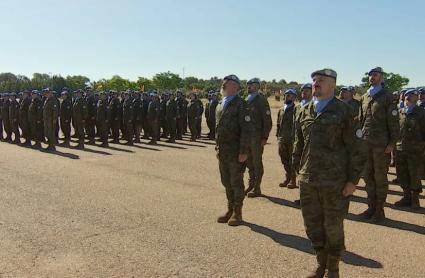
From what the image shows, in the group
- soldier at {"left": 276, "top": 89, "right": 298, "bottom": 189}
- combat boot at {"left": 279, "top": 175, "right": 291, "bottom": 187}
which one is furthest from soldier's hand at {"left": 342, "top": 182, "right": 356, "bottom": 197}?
combat boot at {"left": 279, "top": 175, "right": 291, "bottom": 187}

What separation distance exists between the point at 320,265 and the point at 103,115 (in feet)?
43.2

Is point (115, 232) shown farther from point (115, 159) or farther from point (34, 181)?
point (115, 159)

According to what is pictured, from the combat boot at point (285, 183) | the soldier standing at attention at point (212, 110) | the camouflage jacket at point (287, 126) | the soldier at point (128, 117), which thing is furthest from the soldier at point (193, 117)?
the camouflage jacket at point (287, 126)

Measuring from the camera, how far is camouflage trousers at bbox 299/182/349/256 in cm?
419

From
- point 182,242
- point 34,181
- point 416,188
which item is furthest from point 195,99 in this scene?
point 182,242

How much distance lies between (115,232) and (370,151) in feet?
12.7

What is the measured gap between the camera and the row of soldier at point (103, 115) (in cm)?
1570

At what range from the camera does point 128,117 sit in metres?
16.5

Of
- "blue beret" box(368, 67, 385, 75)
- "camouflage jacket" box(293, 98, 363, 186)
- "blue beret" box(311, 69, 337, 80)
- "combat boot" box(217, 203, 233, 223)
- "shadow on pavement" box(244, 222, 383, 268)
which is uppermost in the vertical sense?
"blue beret" box(368, 67, 385, 75)

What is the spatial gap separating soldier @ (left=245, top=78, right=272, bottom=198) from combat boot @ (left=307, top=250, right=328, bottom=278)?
368 centimetres

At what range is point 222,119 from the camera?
6.26 metres

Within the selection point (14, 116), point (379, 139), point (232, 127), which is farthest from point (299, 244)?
point (14, 116)

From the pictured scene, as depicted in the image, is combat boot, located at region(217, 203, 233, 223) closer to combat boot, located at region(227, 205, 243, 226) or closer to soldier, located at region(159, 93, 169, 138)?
combat boot, located at region(227, 205, 243, 226)

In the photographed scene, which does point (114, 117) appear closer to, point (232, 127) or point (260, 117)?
point (260, 117)
